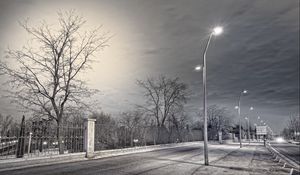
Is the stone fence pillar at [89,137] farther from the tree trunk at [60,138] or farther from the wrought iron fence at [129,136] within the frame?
the tree trunk at [60,138]

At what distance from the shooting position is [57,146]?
16.6 meters

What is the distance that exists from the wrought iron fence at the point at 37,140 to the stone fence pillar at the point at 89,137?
0.44 m

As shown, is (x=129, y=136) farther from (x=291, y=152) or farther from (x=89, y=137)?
(x=291, y=152)

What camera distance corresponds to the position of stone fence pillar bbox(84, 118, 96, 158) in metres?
18.4

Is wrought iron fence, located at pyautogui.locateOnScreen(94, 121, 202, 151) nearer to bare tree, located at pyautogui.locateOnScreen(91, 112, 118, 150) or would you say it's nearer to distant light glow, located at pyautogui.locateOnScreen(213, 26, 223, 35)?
bare tree, located at pyautogui.locateOnScreen(91, 112, 118, 150)

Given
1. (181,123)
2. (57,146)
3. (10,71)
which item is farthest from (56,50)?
(181,123)

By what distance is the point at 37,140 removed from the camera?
1519 cm

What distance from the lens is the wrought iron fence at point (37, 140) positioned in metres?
14.0

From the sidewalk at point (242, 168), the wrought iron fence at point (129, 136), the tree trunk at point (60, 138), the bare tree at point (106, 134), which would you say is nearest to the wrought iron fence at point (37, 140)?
the tree trunk at point (60, 138)

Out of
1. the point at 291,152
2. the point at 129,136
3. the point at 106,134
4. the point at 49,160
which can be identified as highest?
the point at 106,134

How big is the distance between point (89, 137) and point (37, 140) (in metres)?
4.14

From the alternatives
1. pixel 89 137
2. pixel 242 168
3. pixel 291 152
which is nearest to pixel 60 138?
pixel 89 137

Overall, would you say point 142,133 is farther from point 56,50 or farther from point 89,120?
point 56,50

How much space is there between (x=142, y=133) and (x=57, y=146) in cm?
1300
